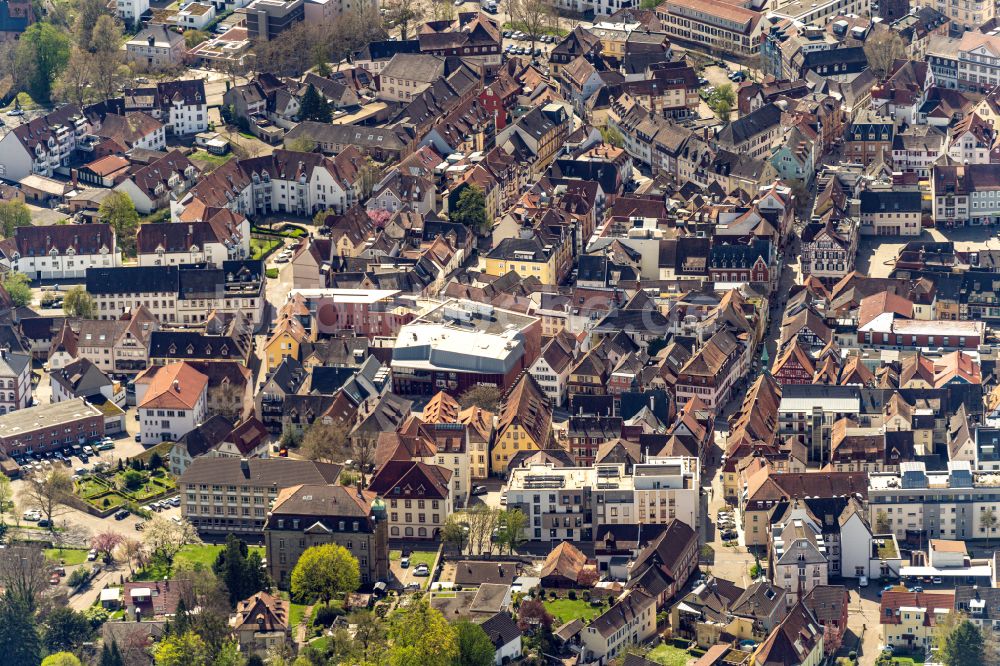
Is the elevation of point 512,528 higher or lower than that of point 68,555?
higher

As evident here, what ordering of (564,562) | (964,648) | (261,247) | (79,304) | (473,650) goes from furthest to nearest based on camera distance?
1. (261,247)
2. (79,304)
3. (564,562)
4. (473,650)
5. (964,648)

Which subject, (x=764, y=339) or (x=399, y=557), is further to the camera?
(x=764, y=339)

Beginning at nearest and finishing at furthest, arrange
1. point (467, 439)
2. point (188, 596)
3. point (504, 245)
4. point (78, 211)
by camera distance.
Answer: point (188, 596)
point (467, 439)
point (504, 245)
point (78, 211)

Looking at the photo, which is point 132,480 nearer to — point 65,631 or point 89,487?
point 89,487

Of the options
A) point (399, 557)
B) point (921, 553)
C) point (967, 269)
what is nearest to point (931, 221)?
point (967, 269)

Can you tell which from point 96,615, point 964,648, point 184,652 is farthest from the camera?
point 96,615

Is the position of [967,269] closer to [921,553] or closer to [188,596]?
[921,553]

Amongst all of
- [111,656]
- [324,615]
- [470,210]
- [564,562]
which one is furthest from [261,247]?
[111,656]
